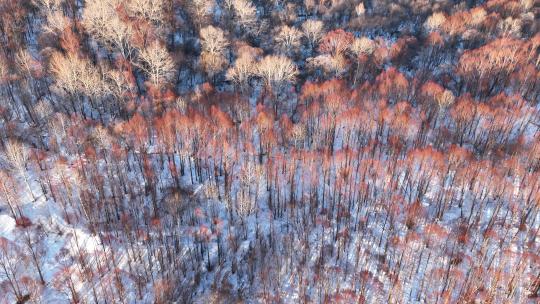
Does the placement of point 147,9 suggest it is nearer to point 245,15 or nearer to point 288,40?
point 245,15

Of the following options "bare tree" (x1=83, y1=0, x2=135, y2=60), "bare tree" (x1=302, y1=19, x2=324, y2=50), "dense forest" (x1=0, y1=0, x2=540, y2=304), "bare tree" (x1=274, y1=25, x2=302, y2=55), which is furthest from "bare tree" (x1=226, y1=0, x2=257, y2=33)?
"bare tree" (x1=83, y1=0, x2=135, y2=60)

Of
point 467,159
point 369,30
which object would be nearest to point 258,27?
point 369,30

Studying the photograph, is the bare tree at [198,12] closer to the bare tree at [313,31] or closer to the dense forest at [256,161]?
the dense forest at [256,161]

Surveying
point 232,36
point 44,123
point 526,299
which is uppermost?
point 232,36

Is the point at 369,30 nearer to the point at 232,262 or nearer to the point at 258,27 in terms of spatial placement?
the point at 258,27

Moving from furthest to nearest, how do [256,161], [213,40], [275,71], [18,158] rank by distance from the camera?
1. [213,40]
2. [275,71]
3. [256,161]
4. [18,158]

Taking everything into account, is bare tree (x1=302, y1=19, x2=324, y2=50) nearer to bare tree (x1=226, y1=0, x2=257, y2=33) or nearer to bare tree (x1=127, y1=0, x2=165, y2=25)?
bare tree (x1=226, y1=0, x2=257, y2=33)

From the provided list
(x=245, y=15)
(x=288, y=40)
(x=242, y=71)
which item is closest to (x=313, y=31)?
(x=288, y=40)

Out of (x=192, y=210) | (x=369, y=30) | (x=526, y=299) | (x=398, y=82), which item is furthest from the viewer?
(x=369, y=30)
